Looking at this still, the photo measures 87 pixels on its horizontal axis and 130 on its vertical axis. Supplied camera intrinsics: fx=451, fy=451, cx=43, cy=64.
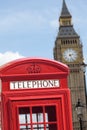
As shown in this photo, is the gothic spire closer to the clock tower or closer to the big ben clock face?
the clock tower

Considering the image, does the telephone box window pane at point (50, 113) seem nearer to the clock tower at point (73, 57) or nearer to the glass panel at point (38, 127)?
the glass panel at point (38, 127)

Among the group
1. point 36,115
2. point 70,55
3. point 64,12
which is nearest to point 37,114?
point 36,115

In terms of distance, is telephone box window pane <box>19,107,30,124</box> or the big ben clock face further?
the big ben clock face

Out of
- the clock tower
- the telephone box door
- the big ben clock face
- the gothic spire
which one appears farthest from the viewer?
the gothic spire

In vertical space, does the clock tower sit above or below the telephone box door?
above

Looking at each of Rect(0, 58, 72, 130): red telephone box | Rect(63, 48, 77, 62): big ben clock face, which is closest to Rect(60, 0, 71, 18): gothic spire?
Rect(63, 48, 77, 62): big ben clock face

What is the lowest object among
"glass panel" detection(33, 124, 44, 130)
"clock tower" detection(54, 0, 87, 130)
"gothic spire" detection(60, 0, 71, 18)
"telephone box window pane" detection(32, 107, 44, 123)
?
"glass panel" detection(33, 124, 44, 130)

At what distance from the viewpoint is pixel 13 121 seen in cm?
525

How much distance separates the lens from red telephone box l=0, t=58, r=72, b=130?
5305 mm

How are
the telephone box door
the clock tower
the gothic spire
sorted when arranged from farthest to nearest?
the gothic spire < the clock tower < the telephone box door

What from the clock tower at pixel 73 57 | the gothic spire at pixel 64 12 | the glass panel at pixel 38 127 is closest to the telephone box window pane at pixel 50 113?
the glass panel at pixel 38 127

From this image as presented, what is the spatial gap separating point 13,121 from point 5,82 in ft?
1.57

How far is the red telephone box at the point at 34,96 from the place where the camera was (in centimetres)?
530

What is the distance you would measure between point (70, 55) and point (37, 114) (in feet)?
245
